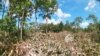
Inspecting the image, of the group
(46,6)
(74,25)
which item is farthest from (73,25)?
(46,6)

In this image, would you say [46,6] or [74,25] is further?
[74,25]

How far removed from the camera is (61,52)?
50.2ft

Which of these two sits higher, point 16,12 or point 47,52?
point 16,12

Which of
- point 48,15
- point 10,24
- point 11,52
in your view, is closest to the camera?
→ point 11,52

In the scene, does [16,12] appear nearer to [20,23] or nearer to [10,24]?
[20,23]

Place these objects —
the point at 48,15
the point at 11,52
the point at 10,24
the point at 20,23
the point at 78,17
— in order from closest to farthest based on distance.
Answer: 1. the point at 11,52
2. the point at 10,24
3. the point at 20,23
4. the point at 48,15
5. the point at 78,17

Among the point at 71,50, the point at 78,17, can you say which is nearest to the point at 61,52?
the point at 71,50

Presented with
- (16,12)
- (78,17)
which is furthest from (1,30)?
(78,17)

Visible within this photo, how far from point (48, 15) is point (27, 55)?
3210cm

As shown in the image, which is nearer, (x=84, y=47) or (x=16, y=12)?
(x=84, y=47)

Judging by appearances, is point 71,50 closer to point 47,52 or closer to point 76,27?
point 47,52

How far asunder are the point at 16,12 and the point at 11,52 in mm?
10379

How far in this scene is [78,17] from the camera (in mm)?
68562

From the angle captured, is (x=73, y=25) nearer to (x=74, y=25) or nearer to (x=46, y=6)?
(x=74, y=25)
